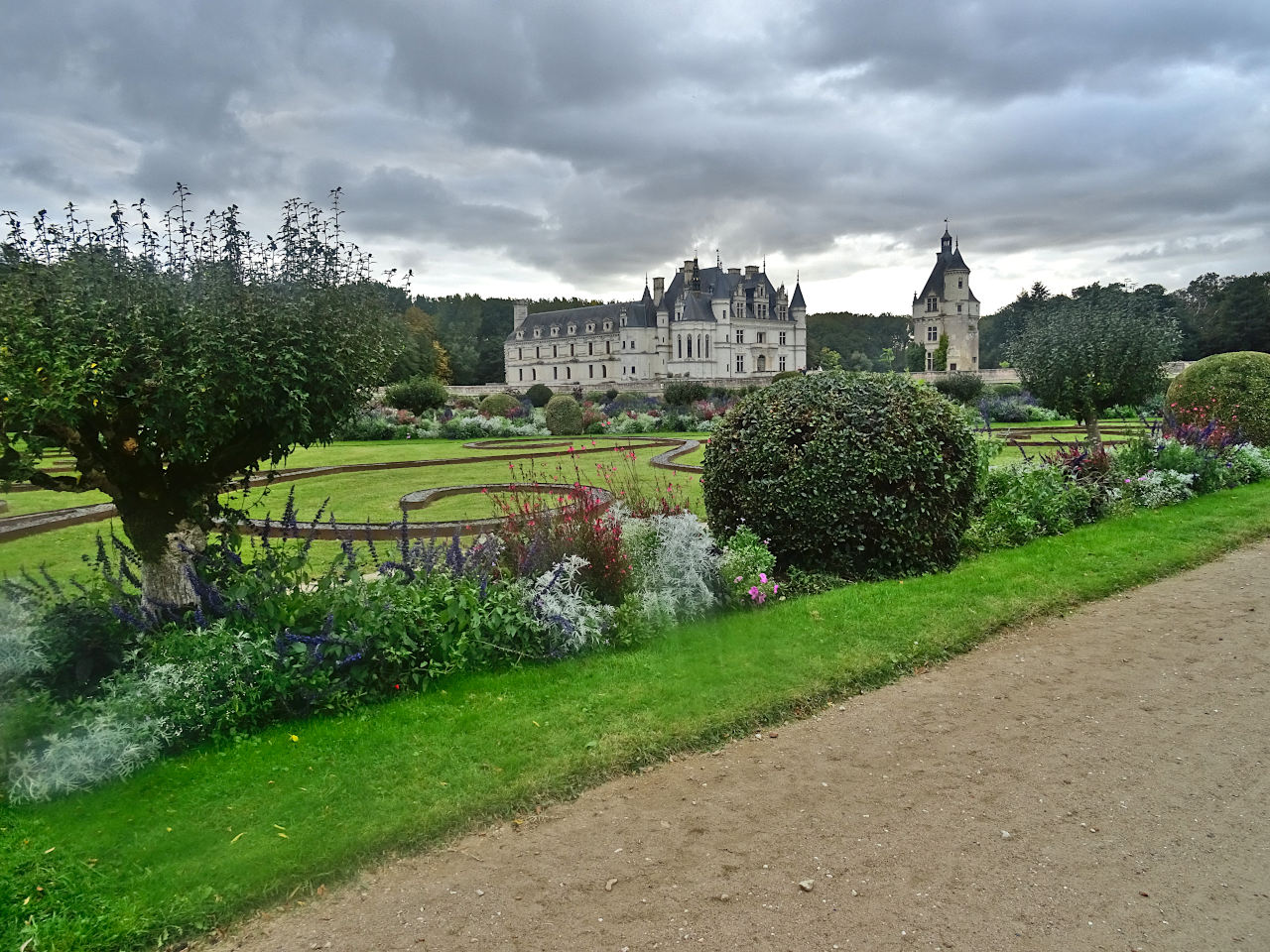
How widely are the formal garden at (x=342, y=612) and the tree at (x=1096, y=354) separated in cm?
752

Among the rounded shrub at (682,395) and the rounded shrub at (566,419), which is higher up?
the rounded shrub at (682,395)

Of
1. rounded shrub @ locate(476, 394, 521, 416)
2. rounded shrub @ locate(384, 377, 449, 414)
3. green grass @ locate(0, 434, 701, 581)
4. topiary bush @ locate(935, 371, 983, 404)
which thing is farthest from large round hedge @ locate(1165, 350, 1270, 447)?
rounded shrub @ locate(384, 377, 449, 414)

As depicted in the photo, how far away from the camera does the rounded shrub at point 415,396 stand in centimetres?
3153

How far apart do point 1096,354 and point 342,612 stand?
45.8 feet

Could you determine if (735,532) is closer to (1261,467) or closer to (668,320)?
(1261,467)

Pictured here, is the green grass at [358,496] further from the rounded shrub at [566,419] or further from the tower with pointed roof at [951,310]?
the tower with pointed roof at [951,310]

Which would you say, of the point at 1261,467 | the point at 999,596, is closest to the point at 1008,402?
the point at 1261,467

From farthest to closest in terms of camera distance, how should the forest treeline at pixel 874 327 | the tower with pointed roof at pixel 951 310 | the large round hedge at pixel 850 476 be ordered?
the tower with pointed roof at pixel 951 310 < the forest treeline at pixel 874 327 < the large round hedge at pixel 850 476

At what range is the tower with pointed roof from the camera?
74562mm

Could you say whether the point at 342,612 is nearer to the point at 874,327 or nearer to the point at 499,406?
the point at 499,406

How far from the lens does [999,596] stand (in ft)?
20.3

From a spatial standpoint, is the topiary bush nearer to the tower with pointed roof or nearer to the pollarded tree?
the pollarded tree

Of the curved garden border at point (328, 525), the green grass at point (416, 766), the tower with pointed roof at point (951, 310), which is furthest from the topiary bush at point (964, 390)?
the tower with pointed roof at point (951, 310)

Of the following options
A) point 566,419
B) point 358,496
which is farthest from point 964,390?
point 358,496
